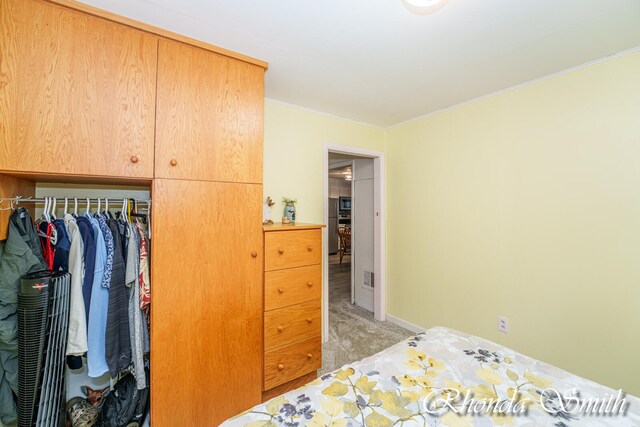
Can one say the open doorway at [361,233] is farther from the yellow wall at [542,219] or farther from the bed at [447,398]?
the bed at [447,398]

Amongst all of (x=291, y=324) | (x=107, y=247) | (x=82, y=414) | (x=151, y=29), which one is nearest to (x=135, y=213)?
(x=107, y=247)

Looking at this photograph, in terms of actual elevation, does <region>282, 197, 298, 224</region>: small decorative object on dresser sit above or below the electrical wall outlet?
above

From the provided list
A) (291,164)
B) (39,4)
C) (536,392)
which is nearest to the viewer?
(536,392)

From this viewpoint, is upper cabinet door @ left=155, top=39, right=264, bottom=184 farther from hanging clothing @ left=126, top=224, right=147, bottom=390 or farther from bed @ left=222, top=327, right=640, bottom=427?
bed @ left=222, top=327, right=640, bottom=427

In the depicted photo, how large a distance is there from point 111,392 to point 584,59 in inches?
151

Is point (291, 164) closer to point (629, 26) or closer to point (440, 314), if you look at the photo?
point (440, 314)

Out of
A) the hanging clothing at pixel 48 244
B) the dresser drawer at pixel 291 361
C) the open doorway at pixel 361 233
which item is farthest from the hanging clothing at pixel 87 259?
the open doorway at pixel 361 233

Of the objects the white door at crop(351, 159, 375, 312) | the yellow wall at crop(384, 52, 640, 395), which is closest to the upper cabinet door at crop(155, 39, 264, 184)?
the yellow wall at crop(384, 52, 640, 395)

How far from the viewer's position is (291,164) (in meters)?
2.57

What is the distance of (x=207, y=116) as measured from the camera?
1.56m

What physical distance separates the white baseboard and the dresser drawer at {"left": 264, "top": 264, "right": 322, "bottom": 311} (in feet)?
5.08

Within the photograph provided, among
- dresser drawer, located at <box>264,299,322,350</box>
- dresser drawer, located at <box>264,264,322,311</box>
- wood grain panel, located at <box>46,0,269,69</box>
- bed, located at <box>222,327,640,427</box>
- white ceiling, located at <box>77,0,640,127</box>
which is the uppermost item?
white ceiling, located at <box>77,0,640,127</box>

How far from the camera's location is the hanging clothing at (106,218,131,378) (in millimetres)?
1382

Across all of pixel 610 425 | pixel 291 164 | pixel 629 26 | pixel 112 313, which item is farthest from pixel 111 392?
pixel 629 26
